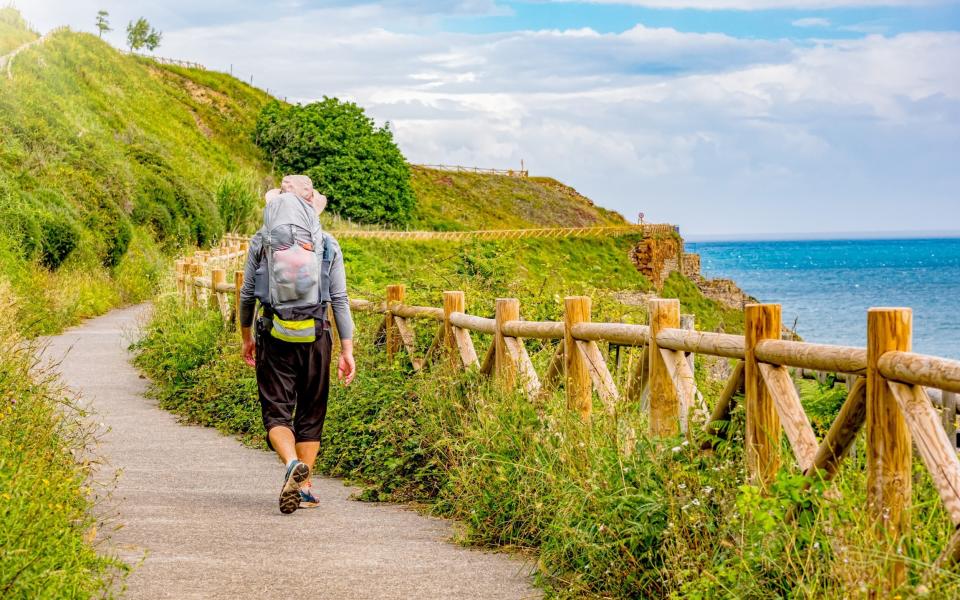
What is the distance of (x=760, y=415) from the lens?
5.31 meters

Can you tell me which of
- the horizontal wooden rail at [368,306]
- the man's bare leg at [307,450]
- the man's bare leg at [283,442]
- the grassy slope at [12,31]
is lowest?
the man's bare leg at [307,450]

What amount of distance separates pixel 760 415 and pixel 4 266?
20.4m

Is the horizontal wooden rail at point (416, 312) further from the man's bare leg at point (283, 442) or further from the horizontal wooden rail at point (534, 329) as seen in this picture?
the man's bare leg at point (283, 442)

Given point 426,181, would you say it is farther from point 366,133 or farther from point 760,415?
point 760,415

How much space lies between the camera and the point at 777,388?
16.6 feet

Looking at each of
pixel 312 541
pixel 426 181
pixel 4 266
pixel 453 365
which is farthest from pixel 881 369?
pixel 426 181

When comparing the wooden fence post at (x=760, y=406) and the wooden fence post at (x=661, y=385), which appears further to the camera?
the wooden fence post at (x=661, y=385)

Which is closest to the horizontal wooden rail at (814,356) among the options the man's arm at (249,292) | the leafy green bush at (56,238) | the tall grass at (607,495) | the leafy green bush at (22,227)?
the tall grass at (607,495)

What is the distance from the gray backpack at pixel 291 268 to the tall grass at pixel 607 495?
4.21ft

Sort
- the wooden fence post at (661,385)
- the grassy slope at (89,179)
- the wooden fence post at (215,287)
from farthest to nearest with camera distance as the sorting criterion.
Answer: the grassy slope at (89,179)
the wooden fence post at (215,287)
the wooden fence post at (661,385)

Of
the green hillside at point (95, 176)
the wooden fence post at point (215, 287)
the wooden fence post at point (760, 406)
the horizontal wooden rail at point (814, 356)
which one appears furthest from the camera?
the green hillside at point (95, 176)

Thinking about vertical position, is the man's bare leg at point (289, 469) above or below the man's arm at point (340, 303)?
below

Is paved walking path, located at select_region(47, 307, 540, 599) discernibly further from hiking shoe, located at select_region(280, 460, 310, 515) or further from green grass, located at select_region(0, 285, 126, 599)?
green grass, located at select_region(0, 285, 126, 599)

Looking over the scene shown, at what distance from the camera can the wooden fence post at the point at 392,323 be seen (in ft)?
35.1
